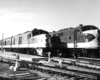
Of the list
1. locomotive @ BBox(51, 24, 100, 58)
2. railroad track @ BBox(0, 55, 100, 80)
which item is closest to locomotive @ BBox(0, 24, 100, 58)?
locomotive @ BBox(51, 24, 100, 58)

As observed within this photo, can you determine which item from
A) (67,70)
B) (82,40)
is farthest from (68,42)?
(67,70)

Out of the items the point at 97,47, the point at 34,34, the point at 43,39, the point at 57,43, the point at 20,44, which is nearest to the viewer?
the point at 97,47

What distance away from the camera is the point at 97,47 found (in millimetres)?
12953

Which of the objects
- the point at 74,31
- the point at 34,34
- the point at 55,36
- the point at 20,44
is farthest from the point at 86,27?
the point at 20,44

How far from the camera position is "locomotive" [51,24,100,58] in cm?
1320

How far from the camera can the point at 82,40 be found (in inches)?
555

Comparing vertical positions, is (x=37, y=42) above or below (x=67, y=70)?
above

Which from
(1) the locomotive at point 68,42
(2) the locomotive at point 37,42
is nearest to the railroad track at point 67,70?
(1) the locomotive at point 68,42

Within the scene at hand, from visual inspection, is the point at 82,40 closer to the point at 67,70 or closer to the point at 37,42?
the point at 37,42

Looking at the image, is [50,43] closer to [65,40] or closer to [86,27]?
[65,40]

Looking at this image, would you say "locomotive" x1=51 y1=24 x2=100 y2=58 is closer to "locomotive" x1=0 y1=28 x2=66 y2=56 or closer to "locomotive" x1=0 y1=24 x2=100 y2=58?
"locomotive" x1=0 y1=24 x2=100 y2=58

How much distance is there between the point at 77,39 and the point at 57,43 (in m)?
3.28

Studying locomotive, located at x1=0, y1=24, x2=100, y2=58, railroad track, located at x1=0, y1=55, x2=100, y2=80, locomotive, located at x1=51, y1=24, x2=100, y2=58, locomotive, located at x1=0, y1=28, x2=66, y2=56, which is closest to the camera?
railroad track, located at x1=0, y1=55, x2=100, y2=80

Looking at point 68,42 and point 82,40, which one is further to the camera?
point 68,42
